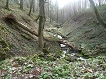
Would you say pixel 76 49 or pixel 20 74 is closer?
pixel 20 74

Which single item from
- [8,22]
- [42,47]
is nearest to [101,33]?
[42,47]

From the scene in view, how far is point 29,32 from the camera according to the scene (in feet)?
56.1

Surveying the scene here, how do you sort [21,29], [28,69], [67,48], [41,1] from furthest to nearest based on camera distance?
[67,48] < [21,29] < [41,1] < [28,69]

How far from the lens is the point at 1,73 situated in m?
6.73

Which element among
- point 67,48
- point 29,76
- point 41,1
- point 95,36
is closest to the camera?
point 29,76

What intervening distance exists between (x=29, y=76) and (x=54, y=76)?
96 centimetres

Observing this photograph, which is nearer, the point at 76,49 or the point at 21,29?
the point at 21,29

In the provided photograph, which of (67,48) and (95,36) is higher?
(95,36)

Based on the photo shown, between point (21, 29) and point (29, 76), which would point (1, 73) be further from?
point (21, 29)

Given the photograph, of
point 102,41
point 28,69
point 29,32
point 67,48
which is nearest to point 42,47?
point 29,32

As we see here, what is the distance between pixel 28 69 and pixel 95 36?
15.0 meters

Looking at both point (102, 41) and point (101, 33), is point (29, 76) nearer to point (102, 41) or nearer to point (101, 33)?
point (102, 41)

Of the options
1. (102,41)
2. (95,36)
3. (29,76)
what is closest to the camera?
(29,76)

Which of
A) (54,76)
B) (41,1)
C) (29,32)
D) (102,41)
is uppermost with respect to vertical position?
(41,1)
